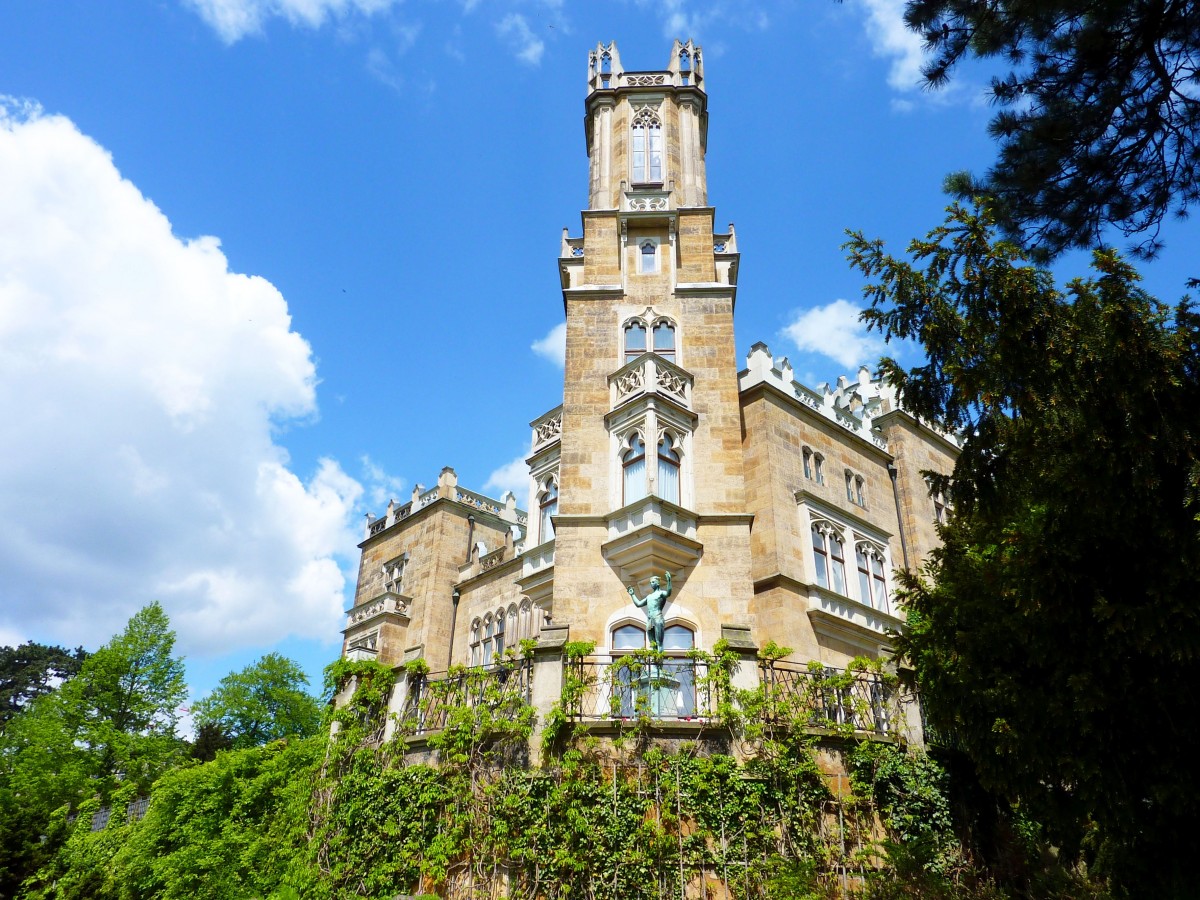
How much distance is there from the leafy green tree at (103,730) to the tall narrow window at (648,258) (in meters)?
20.4

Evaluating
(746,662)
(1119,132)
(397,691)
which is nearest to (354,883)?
(397,691)

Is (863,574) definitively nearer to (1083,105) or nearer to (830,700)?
(830,700)

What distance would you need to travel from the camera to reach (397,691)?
13875 millimetres

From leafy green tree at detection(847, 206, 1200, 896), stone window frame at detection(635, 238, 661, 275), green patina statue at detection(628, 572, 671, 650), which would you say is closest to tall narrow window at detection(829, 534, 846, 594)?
green patina statue at detection(628, 572, 671, 650)

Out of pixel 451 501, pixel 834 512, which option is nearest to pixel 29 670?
pixel 451 501

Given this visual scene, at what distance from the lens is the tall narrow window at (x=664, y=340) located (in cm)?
1923

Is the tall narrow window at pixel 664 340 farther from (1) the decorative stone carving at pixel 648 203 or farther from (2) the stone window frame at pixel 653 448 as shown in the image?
(1) the decorative stone carving at pixel 648 203

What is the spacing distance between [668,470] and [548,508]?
215 inches

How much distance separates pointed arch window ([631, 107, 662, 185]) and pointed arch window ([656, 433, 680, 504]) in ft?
27.5

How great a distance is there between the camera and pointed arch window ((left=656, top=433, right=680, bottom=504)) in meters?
17.0

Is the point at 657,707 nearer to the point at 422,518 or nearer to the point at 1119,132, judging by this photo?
the point at 1119,132

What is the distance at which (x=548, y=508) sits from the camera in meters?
21.8

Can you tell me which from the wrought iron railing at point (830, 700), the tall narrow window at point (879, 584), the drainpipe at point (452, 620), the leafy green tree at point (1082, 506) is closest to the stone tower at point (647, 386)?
the wrought iron railing at point (830, 700)

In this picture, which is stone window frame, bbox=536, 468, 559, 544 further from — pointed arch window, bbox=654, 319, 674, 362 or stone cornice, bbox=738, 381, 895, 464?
stone cornice, bbox=738, 381, 895, 464
